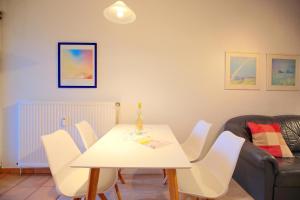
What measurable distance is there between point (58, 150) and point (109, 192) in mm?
1068

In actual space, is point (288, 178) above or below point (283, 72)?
below

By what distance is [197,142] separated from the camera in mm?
2541

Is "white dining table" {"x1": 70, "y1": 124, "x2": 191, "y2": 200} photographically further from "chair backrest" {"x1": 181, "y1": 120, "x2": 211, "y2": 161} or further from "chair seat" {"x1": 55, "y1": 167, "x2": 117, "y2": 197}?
"chair backrest" {"x1": 181, "y1": 120, "x2": 211, "y2": 161}

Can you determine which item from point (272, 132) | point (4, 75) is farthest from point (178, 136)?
point (4, 75)

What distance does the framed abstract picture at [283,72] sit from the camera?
3303mm

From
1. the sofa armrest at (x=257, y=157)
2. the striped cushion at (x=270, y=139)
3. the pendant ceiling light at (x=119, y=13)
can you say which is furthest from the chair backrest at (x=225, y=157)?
the pendant ceiling light at (x=119, y=13)

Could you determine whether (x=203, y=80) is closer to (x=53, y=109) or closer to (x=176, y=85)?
(x=176, y=85)

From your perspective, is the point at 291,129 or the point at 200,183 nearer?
the point at 200,183

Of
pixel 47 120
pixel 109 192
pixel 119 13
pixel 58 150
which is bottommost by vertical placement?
pixel 109 192

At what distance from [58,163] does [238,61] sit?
9.20 ft

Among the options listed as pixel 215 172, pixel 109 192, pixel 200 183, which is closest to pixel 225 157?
pixel 215 172

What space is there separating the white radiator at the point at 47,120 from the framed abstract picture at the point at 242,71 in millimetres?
1804

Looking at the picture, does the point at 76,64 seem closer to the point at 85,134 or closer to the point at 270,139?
the point at 85,134

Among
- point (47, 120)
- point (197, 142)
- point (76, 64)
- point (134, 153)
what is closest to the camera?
point (134, 153)
